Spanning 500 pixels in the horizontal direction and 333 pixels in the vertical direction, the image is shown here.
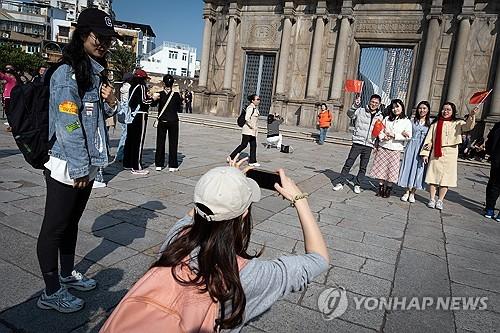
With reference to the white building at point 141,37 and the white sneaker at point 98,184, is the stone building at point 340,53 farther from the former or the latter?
the white building at point 141,37

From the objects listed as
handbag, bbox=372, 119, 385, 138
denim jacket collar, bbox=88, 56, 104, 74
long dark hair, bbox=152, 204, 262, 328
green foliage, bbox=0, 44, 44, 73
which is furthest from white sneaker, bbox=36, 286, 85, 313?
green foliage, bbox=0, 44, 44, 73

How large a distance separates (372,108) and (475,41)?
1296 centimetres

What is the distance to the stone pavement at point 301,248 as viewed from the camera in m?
2.59

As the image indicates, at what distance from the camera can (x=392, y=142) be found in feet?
21.5

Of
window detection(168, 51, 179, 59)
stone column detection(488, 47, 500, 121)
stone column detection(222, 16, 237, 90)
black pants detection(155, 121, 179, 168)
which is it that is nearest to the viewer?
black pants detection(155, 121, 179, 168)

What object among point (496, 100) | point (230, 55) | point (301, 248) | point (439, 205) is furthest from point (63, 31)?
point (301, 248)

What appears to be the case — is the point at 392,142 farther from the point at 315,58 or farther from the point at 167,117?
the point at 315,58

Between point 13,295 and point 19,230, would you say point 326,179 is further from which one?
point 13,295

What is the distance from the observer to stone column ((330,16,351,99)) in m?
18.2

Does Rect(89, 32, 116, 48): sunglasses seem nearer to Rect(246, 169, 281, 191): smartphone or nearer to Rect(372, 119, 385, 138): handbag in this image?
Rect(246, 169, 281, 191): smartphone

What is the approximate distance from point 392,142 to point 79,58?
5596mm

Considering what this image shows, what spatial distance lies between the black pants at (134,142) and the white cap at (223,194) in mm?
5708

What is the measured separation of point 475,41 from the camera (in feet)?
53.0

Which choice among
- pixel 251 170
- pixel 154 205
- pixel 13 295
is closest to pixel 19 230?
pixel 13 295
